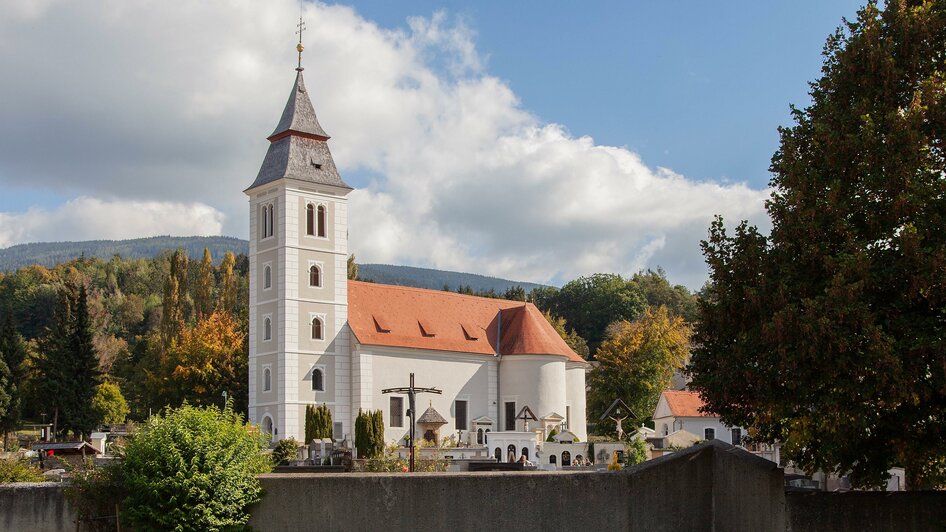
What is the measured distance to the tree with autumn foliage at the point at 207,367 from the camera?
68250mm

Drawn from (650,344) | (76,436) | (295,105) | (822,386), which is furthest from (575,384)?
(822,386)

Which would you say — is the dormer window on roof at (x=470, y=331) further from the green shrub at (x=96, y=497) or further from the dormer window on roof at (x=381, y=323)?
the green shrub at (x=96, y=497)

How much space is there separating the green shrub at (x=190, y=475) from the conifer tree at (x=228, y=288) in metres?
68.8

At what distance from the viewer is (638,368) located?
255ft

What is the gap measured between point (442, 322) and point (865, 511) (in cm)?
5208

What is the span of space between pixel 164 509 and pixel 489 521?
3.82 metres

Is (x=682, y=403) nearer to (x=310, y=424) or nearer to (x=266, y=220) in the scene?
(x=310, y=424)

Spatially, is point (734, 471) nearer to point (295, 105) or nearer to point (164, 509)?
point (164, 509)

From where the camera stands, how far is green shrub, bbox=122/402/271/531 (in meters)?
12.6

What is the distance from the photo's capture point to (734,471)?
12.7 metres

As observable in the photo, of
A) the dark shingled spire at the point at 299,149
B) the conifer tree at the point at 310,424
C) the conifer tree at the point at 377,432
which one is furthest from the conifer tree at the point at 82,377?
the conifer tree at the point at 377,432

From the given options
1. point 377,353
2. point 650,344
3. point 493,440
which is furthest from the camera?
point 650,344

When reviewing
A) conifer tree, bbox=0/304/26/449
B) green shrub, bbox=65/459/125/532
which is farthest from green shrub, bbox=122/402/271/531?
conifer tree, bbox=0/304/26/449

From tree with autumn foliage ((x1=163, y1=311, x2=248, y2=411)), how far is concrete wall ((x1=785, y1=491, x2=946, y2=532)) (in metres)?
57.7
